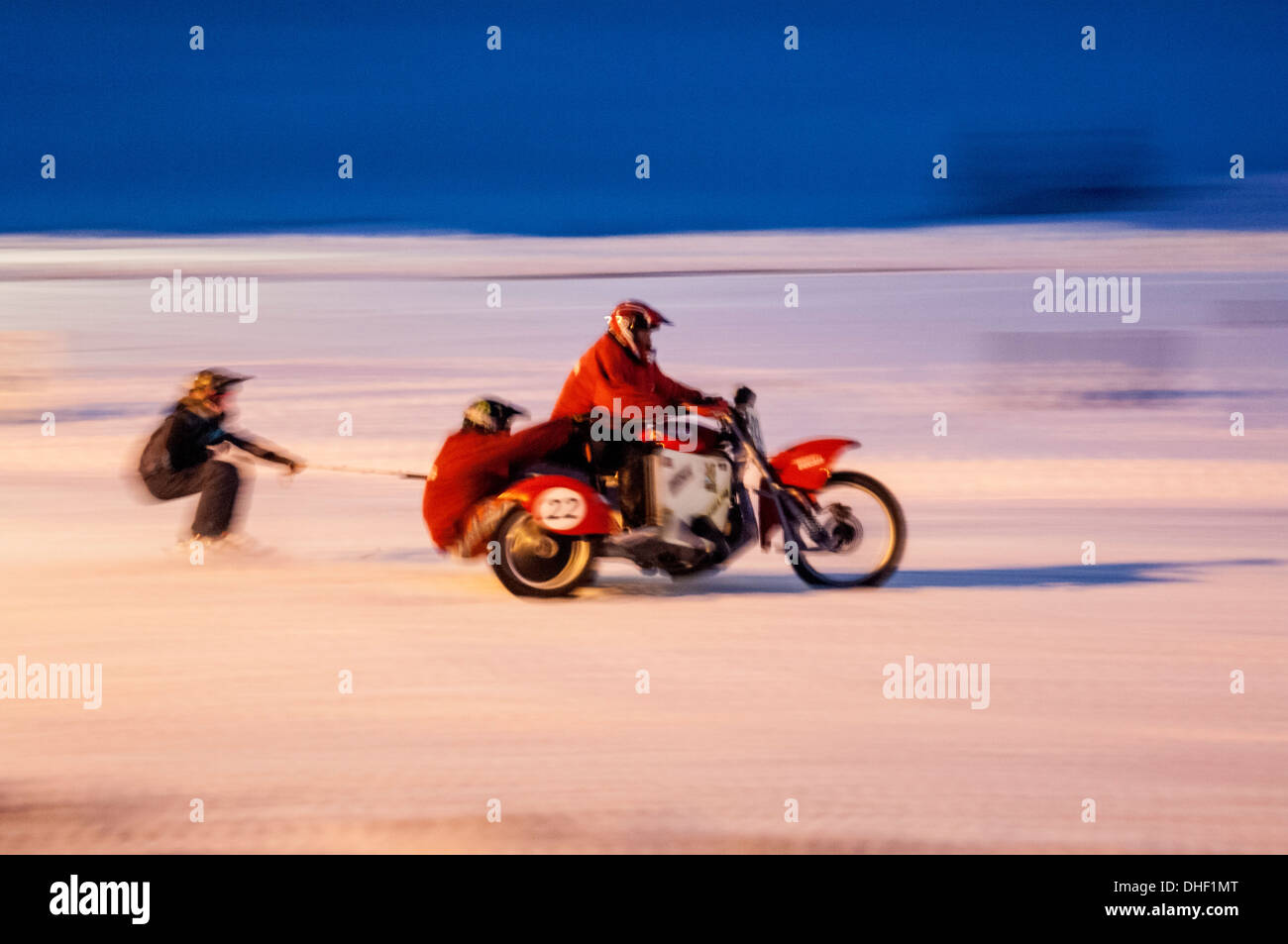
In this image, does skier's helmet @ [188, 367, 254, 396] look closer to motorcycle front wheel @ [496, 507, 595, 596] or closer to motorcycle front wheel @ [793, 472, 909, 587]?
motorcycle front wheel @ [496, 507, 595, 596]

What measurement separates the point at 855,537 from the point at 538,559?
1580mm

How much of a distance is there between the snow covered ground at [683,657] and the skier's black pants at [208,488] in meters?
0.26

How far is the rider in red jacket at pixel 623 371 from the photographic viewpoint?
28.0ft

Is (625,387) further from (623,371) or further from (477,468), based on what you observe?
(477,468)

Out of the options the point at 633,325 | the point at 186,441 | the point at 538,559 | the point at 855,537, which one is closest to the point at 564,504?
the point at 538,559

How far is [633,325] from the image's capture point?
8.55 m

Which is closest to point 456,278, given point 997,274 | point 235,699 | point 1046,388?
point 997,274

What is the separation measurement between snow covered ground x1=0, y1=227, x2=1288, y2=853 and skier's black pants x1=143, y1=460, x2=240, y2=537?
10.4 inches

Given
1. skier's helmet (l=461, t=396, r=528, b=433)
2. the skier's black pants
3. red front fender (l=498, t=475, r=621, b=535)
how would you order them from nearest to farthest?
red front fender (l=498, t=475, r=621, b=535) < skier's helmet (l=461, t=396, r=528, b=433) < the skier's black pants

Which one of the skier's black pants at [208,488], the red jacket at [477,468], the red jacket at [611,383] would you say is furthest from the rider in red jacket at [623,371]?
the skier's black pants at [208,488]

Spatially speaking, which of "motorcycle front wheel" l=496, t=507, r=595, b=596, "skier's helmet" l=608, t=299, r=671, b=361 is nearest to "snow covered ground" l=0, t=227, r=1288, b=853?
"motorcycle front wheel" l=496, t=507, r=595, b=596

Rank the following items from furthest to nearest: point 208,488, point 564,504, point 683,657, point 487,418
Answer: point 208,488, point 487,418, point 564,504, point 683,657

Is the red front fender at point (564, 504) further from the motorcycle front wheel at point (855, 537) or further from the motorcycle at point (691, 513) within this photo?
the motorcycle front wheel at point (855, 537)

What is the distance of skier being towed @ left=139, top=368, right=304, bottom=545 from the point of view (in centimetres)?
980
